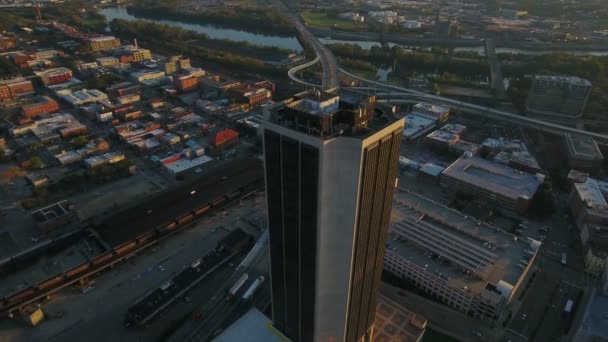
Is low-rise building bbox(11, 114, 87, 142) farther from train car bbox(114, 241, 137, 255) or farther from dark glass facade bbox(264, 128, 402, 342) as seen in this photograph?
dark glass facade bbox(264, 128, 402, 342)

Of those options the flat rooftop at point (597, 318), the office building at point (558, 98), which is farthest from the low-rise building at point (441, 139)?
the flat rooftop at point (597, 318)

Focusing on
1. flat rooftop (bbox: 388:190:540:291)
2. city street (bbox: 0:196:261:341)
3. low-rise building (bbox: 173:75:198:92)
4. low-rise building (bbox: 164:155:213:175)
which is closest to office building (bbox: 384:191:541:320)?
flat rooftop (bbox: 388:190:540:291)

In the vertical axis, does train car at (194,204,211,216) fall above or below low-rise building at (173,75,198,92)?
below

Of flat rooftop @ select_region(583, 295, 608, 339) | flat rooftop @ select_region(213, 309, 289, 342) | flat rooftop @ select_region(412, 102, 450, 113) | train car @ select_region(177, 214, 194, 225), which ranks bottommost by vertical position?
train car @ select_region(177, 214, 194, 225)

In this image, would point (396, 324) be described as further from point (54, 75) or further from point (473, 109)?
point (54, 75)

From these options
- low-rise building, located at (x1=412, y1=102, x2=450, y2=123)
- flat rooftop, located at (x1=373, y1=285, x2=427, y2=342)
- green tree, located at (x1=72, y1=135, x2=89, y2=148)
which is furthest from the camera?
low-rise building, located at (x1=412, y1=102, x2=450, y2=123)

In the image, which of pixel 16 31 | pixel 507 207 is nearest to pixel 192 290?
pixel 507 207

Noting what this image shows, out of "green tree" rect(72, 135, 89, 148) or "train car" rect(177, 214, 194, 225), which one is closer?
"train car" rect(177, 214, 194, 225)

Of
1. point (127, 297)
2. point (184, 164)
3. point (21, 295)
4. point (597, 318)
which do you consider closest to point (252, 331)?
point (127, 297)

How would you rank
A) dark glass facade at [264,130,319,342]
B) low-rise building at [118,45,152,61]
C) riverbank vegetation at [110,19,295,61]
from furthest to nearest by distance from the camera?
riverbank vegetation at [110,19,295,61]
low-rise building at [118,45,152,61]
dark glass facade at [264,130,319,342]
